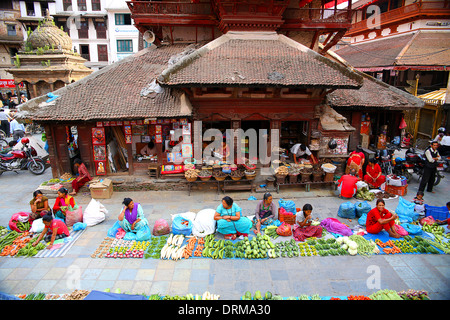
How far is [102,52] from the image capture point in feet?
143

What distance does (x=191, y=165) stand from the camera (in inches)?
475

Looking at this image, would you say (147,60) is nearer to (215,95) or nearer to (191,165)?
(215,95)

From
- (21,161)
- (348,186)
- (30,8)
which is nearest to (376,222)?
(348,186)

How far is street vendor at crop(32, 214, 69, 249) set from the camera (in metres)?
7.82

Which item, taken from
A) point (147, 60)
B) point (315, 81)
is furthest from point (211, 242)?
point (147, 60)

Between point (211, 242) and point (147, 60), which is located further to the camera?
point (147, 60)

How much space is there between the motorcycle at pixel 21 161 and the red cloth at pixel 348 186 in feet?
46.0

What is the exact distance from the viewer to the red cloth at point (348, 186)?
10.9 m

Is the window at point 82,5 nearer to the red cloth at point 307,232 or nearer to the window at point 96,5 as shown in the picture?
the window at point 96,5

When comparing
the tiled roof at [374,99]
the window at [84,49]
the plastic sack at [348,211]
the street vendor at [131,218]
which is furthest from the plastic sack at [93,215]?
the window at [84,49]

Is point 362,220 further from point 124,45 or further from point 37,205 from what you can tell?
point 124,45

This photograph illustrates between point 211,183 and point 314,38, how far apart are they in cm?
950

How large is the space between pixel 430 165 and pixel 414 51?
497 inches

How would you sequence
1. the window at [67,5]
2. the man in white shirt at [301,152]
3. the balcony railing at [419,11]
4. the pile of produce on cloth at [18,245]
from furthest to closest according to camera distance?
the window at [67,5] < the balcony railing at [419,11] < the man in white shirt at [301,152] < the pile of produce on cloth at [18,245]
